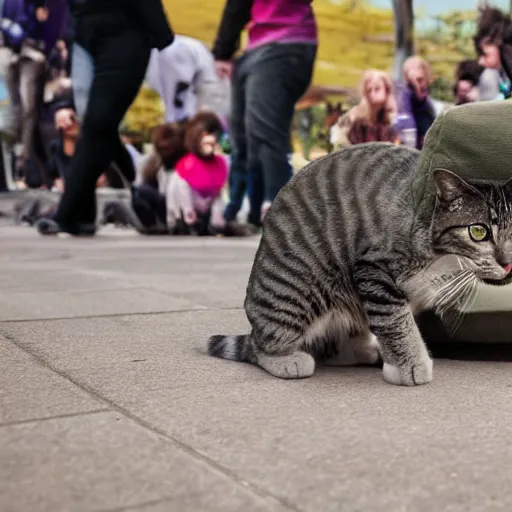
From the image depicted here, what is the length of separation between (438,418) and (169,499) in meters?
0.71

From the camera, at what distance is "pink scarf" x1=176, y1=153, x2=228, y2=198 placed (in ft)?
23.6

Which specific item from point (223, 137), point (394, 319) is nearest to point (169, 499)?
point (394, 319)

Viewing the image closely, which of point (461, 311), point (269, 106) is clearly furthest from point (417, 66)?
point (461, 311)

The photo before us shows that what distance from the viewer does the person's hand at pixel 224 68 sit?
718 cm

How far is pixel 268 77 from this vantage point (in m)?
6.77

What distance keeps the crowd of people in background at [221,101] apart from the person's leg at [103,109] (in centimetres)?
4

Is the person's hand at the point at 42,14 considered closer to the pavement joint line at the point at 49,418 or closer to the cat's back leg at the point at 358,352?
the cat's back leg at the point at 358,352

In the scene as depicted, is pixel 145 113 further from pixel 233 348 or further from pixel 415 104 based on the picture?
pixel 233 348

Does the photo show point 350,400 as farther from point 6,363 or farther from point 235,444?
point 6,363

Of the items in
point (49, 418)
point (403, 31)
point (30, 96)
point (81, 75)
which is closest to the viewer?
point (49, 418)

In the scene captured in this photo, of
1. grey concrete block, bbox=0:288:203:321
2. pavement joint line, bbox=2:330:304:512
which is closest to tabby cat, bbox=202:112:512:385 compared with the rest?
pavement joint line, bbox=2:330:304:512

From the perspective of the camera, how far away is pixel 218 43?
7.18m

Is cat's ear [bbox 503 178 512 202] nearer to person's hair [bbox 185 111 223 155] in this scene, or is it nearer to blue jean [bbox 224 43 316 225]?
blue jean [bbox 224 43 316 225]

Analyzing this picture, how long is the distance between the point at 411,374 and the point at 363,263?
0.32m
